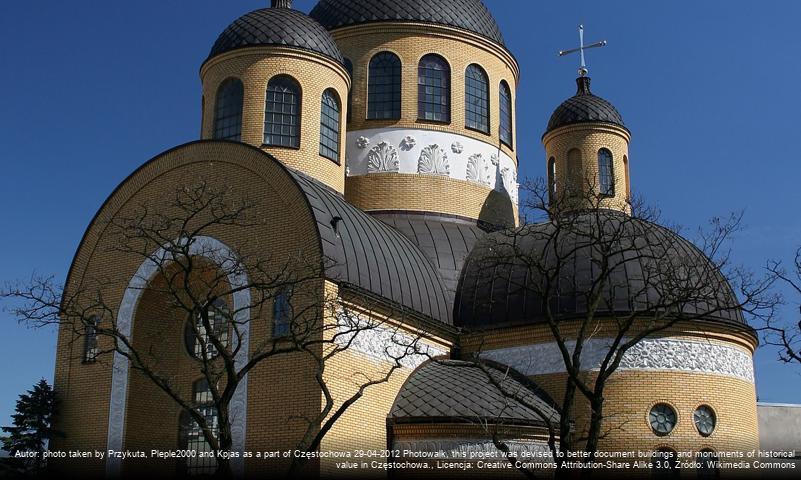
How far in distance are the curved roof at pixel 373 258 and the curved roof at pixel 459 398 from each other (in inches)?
52.9

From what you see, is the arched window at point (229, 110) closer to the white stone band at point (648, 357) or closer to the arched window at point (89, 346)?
the arched window at point (89, 346)

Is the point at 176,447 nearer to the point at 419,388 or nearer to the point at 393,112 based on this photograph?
the point at 419,388

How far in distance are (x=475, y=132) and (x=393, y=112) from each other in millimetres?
2135

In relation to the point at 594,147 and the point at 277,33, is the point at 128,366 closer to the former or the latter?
the point at 277,33

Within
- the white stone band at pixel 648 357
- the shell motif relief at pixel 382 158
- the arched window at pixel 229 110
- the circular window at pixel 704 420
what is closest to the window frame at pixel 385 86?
the shell motif relief at pixel 382 158

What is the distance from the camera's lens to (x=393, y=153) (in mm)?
23500

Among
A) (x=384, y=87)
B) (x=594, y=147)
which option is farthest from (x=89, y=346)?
(x=594, y=147)

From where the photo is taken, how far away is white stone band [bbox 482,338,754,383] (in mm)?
18625

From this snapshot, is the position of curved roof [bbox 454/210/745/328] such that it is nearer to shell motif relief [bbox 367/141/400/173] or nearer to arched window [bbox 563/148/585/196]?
shell motif relief [bbox 367/141/400/173]

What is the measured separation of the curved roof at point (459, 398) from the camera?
16875 millimetres

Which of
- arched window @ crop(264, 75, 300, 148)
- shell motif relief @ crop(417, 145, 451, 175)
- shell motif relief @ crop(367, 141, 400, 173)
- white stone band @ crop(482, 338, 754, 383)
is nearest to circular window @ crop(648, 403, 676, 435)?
white stone band @ crop(482, 338, 754, 383)

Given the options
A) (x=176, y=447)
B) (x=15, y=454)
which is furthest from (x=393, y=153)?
(x=15, y=454)

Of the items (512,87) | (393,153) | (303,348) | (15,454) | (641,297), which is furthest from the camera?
(512,87)

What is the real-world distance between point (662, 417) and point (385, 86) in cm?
1060
